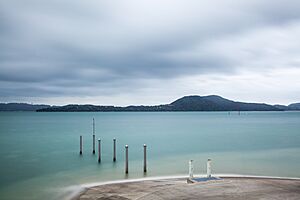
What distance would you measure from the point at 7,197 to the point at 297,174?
61.2 feet

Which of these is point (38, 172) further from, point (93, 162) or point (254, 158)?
point (254, 158)

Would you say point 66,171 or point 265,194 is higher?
point 265,194

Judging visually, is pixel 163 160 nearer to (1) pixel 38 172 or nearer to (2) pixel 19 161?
(1) pixel 38 172

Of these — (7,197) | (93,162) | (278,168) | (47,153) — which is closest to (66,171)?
(93,162)

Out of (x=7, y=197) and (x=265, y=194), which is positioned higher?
(x=265, y=194)

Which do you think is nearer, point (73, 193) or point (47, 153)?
point (73, 193)

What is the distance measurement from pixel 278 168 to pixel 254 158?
17.4 feet

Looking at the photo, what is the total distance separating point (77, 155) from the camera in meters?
31.8

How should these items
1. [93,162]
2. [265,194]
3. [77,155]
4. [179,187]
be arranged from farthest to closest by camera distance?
1. [77,155]
2. [93,162]
3. [179,187]
4. [265,194]

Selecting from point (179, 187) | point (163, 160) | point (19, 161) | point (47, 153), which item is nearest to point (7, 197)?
point (179, 187)

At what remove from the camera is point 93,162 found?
2700cm

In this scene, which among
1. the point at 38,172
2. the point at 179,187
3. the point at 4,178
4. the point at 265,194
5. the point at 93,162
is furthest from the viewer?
the point at 93,162

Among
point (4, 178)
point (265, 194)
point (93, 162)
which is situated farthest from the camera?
point (93, 162)

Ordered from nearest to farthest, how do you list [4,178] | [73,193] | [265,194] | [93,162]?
[265,194] < [73,193] < [4,178] < [93,162]
